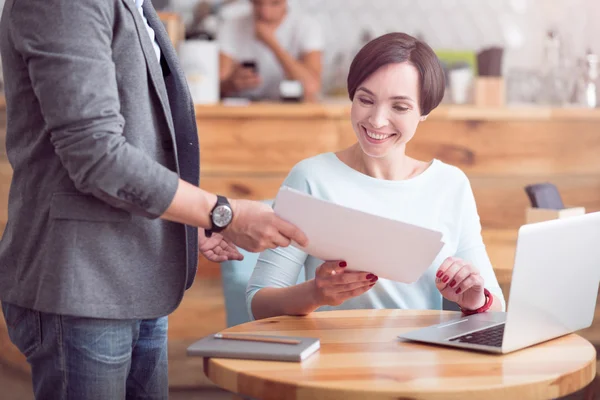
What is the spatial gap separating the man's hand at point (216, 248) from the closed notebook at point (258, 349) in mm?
330

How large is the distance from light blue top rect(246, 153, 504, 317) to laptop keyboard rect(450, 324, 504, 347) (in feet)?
1.26

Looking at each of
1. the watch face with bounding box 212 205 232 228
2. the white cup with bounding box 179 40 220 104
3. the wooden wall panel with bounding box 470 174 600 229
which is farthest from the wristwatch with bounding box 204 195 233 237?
the wooden wall panel with bounding box 470 174 600 229

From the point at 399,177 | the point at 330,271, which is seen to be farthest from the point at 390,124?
the point at 330,271

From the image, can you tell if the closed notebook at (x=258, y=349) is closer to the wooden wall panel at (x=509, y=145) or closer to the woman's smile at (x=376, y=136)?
the woman's smile at (x=376, y=136)

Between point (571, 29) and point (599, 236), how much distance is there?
3.25 m

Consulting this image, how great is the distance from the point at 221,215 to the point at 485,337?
530mm

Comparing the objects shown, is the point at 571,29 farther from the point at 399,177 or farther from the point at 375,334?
the point at 375,334

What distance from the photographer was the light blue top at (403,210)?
1935mm

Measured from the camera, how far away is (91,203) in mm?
1338

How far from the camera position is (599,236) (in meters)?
1.46

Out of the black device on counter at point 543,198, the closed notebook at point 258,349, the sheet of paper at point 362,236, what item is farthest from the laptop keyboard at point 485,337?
the black device on counter at point 543,198

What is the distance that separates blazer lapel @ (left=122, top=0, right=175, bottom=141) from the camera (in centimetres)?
137

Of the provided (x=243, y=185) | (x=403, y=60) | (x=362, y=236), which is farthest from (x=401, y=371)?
(x=243, y=185)

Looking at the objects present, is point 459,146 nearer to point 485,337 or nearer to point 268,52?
point 268,52
